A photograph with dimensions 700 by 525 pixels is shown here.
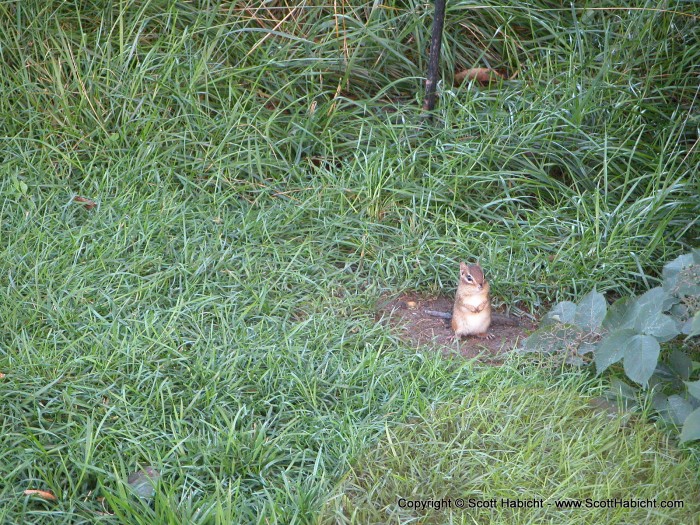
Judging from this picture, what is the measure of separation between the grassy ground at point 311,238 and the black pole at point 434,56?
0.12 meters

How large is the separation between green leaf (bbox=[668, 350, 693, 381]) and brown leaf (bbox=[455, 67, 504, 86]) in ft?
7.62

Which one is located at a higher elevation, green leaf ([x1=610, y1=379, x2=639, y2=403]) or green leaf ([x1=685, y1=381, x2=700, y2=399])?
green leaf ([x1=685, y1=381, x2=700, y2=399])

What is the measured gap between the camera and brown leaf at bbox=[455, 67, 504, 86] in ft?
17.9

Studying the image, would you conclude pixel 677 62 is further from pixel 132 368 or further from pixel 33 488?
pixel 33 488

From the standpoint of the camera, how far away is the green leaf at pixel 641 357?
3412 millimetres

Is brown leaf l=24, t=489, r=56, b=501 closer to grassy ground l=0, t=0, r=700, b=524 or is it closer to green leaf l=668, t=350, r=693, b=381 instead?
grassy ground l=0, t=0, r=700, b=524

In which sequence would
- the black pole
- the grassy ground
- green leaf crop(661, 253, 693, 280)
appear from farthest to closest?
the black pole < green leaf crop(661, 253, 693, 280) < the grassy ground

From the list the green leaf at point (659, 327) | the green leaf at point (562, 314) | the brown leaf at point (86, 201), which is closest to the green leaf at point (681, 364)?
the green leaf at point (659, 327)

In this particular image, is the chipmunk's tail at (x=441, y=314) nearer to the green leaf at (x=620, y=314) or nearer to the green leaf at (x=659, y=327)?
the green leaf at (x=620, y=314)

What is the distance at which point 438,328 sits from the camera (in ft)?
13.9

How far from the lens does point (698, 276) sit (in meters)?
3.61

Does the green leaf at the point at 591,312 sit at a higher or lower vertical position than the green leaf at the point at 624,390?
higher

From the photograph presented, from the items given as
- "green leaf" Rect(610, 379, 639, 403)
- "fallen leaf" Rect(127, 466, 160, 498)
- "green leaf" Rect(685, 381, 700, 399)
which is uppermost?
"green leaf" Rect(685, 381, 700, 399)

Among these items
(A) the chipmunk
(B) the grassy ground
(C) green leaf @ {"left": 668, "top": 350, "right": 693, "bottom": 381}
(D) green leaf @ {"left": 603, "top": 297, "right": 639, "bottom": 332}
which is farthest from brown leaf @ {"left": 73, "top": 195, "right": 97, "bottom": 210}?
(C) green leaf @ {"left": 668, "top": 350, "right": 693, "bottom": 381}
